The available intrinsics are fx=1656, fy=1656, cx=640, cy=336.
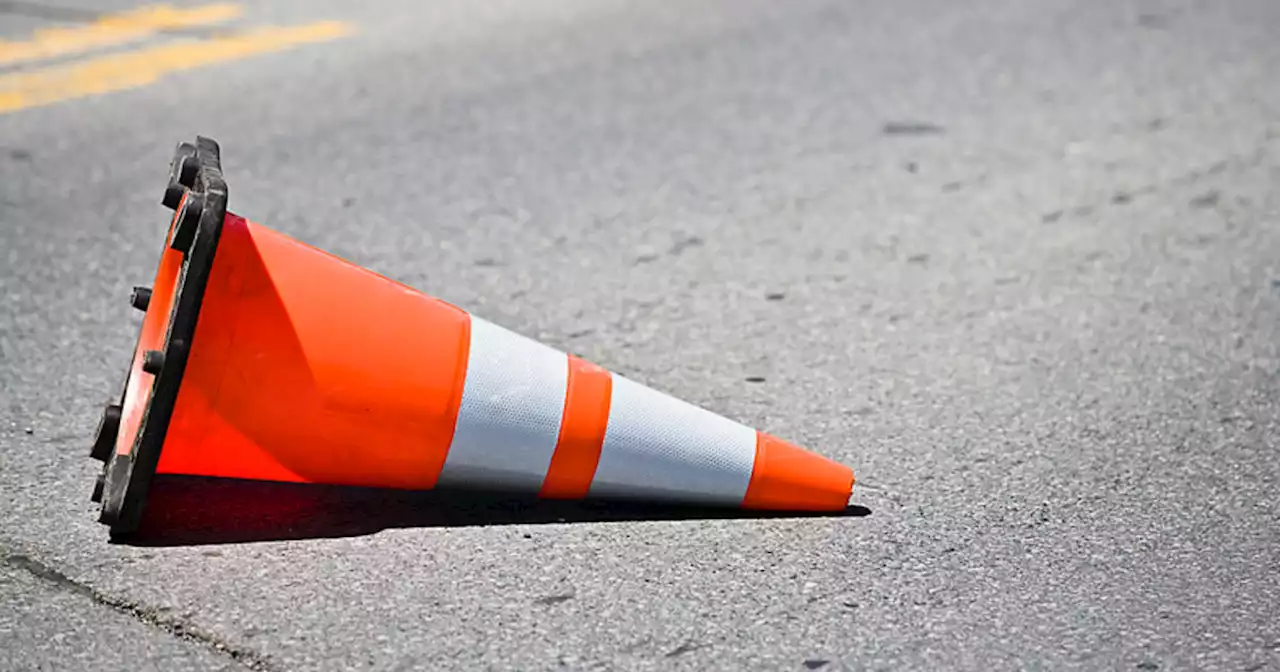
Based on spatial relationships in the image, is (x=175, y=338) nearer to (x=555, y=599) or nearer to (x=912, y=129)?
(x=555, y=599)

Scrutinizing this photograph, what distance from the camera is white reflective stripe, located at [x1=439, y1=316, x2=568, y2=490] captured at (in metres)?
3.36

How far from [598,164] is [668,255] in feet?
3.24

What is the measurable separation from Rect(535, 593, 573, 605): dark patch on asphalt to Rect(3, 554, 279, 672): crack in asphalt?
1.70 ft

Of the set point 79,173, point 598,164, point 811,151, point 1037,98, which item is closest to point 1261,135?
point 1037,98

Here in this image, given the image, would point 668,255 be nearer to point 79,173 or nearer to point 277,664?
point 79,173

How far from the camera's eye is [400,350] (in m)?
3.31

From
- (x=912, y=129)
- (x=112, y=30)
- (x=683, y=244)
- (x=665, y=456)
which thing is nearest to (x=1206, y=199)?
(x=912, y=129)

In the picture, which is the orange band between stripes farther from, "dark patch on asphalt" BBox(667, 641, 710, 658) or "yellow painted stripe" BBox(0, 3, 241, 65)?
"yellow painted stripe" BBox(0, 3, 241, 65)

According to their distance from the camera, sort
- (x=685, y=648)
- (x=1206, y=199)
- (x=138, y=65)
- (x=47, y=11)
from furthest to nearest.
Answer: (x=47, y=11), (x=138, y=65), (x=1206, y=199), (x=685, y=648)

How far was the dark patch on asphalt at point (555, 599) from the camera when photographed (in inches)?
122

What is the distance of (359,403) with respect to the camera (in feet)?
10.7

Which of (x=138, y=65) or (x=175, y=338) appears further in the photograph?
(x=138, y=65)

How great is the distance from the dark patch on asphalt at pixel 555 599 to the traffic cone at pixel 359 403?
367 mm

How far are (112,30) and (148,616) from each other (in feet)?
17.5
